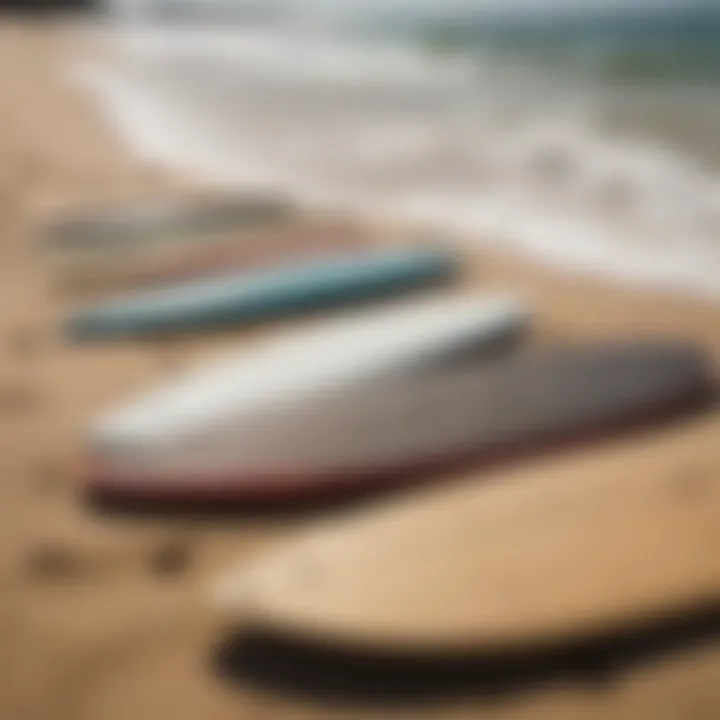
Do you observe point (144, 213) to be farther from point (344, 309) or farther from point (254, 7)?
point (254, 7)

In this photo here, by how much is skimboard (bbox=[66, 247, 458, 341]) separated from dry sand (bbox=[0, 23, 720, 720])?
0.15ft

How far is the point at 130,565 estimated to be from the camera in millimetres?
1131

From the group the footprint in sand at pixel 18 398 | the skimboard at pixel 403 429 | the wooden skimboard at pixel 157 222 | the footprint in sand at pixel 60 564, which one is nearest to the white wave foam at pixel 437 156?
the wooden skimboard at pixel 157 222

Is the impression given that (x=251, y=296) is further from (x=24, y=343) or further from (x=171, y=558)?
(x=171, y=558)

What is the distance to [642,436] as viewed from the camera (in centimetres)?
128

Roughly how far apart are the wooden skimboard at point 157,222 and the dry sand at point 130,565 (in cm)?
24

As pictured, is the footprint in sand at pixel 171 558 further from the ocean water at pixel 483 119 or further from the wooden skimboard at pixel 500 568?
the ocean water at pixel 483 119

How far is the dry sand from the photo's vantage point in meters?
0.93

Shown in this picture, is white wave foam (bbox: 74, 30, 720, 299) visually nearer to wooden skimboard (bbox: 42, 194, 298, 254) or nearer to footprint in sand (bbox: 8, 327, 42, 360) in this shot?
wooden skimboard (bbox: 42, 194, 298, 254)

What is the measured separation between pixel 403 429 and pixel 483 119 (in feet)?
6.86

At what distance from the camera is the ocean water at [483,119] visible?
2.21m

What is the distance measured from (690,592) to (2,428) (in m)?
0.77

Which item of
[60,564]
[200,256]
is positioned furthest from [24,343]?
[60,564]

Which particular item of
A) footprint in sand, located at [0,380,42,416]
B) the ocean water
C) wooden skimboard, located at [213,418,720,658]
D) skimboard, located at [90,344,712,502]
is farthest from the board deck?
the ocean water
